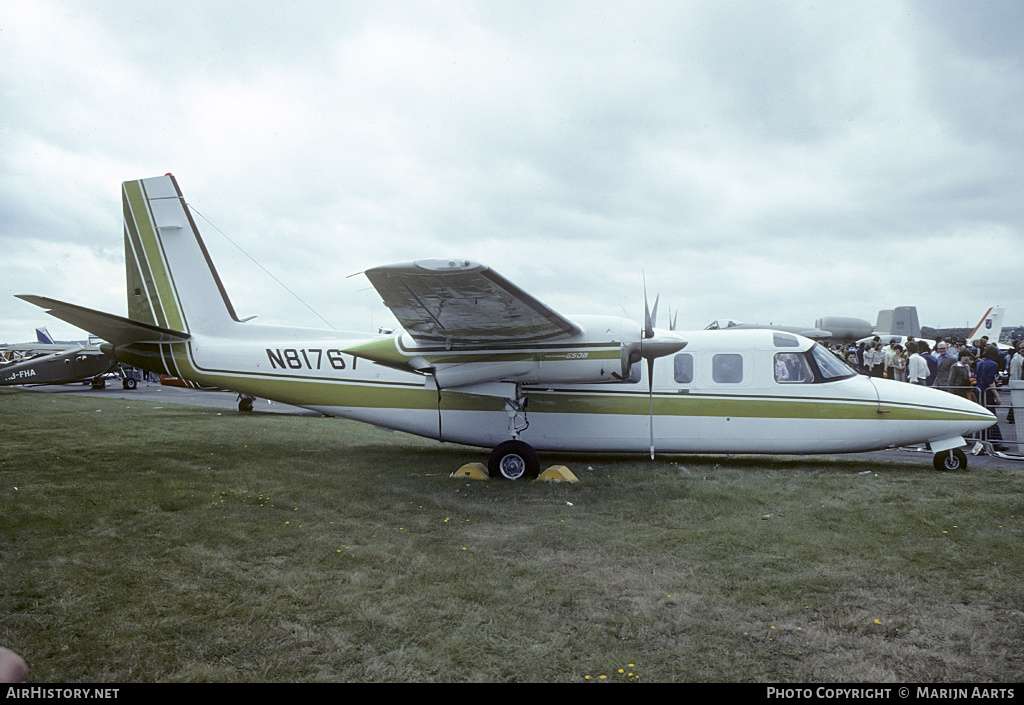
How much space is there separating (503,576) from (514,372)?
4493 millimetres

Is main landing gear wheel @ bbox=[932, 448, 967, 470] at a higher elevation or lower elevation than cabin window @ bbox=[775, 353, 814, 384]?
lower

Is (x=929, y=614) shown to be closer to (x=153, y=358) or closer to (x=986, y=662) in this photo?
(x=986, y=662)

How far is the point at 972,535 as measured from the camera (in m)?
5.53

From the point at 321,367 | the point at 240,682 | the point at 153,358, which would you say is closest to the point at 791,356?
the point at 321,367

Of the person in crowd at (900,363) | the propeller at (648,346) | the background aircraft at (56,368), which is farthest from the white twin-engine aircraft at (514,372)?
the background aircraft at (56,368)

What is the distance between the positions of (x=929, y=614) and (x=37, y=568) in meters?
6.14

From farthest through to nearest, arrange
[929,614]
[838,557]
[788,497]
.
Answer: [788,497] < [838,557] < [929,614]

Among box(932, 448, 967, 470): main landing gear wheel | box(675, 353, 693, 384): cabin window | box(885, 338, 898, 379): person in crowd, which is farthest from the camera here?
box(885, 338, 898, 379): person in crowd

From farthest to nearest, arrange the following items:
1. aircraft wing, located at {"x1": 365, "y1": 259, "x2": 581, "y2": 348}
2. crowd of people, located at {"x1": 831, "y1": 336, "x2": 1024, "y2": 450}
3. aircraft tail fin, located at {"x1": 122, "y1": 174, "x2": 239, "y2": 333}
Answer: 1. crowd of people, located at {"x1": 831, "y1": 336, "x2": 1024, "y2": 450}
2. aircraft tail fin, located at {"x1": 122, "y1": 174, "x2": 239, "y2": 333}
3. aircraft wing, located at {"x1": 365, "y1": 259, "x2": 581, "y2": 348}

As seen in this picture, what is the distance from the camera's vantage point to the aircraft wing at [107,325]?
8.37 m

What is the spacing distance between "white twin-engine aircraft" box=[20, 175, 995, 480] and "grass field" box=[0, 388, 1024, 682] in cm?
102

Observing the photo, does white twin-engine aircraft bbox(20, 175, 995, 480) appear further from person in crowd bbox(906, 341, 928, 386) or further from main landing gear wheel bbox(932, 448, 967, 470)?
person in crowd bbox(906, 341, 928, 386)

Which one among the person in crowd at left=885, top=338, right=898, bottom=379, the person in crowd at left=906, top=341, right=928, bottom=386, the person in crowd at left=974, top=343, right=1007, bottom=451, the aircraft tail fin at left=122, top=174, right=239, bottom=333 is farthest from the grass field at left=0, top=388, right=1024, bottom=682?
the person in crowd at left=885, top=338, right=898, bottom=379

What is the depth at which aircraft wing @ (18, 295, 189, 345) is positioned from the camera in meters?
8.37
